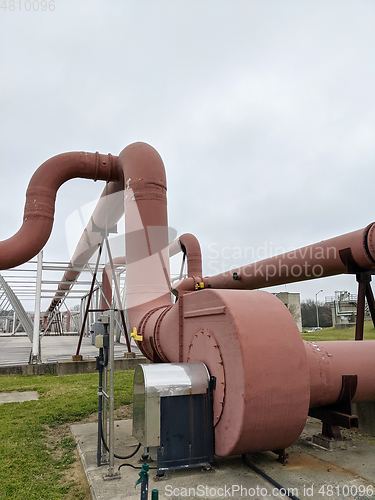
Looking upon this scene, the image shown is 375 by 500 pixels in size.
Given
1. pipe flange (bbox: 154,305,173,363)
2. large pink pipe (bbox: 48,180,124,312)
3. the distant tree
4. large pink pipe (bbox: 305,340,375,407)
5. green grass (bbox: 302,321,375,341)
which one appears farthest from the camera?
the distant tree

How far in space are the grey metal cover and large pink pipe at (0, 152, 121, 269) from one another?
365 cm

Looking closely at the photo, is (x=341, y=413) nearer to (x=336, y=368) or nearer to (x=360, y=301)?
(x=336, y=368)

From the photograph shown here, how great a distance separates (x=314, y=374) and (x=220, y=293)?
1326 millimetres

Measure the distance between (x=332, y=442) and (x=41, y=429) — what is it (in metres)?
3.94

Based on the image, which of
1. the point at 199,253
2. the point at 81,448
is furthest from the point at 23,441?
the point at 199,253

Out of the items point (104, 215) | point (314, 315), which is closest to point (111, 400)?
point (104, 215)

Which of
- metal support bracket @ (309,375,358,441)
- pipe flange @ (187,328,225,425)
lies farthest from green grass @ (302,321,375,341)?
pipe flange @ (187,328,225,425)

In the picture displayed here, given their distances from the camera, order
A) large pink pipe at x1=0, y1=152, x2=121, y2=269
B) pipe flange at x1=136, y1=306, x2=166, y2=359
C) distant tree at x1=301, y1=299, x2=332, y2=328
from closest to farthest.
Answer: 1. pipe flange at x1=136, y1=306, x2=166, y2=359
2. large pink pipe at x1=0, y1=152, x2=121, y2=269
3. distant tree at x1=301, y1=299, x2=332, y2=328

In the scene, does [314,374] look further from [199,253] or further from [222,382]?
[199,253]

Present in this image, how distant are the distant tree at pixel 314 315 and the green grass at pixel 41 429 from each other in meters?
50.7

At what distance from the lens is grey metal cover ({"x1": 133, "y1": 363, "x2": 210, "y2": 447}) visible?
320cm

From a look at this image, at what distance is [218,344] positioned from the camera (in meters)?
3.32

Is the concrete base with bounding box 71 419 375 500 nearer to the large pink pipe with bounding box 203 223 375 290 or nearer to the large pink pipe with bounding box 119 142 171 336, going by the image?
the large pink pipe with bounding box 203 223 375 290

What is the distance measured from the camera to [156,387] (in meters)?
3.28
